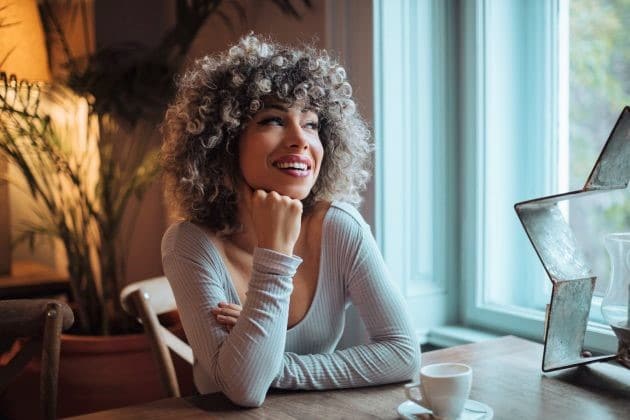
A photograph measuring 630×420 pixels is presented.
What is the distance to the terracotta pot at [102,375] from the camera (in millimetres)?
2189

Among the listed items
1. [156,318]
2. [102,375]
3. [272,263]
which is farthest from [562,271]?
[102,375]

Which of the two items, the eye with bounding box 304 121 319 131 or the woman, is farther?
the eye with bounding box 304 121 319 131

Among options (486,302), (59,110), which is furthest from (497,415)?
(59,110)

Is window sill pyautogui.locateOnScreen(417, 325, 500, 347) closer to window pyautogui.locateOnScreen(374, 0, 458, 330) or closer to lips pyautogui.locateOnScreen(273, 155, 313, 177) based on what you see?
window pyautogui.locateOnScreen(374, 0, 458, 330)

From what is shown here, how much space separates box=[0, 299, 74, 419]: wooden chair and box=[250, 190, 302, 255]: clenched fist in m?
0.38

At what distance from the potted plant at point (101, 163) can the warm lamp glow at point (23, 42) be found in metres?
0.05

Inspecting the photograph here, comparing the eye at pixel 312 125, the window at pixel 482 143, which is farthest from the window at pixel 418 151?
the eye at pixel 312 125

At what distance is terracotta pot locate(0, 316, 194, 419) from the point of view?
7.18ft

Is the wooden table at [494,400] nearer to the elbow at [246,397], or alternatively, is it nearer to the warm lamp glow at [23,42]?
the elbow at [246,397]

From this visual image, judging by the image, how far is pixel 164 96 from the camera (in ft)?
8.18

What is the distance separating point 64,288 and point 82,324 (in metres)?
0.67

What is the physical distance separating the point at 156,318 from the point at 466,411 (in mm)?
808

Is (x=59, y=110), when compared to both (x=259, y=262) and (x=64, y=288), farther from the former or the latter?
(x=259, y=262)

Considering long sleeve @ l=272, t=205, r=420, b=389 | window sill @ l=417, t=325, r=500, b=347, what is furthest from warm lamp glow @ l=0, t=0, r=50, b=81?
window sill @ l=417, t=325, r=500, b=347
